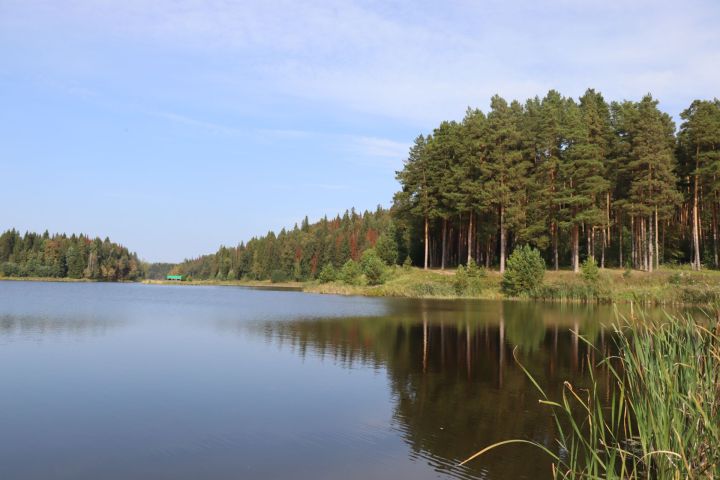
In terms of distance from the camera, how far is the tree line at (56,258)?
140750 millimetres

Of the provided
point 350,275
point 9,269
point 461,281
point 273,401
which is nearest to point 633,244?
point 461,281

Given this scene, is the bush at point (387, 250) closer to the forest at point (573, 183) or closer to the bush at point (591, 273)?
the forest at point (573, 183)

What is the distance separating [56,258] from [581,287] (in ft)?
472

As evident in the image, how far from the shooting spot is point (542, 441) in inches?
Result: 397

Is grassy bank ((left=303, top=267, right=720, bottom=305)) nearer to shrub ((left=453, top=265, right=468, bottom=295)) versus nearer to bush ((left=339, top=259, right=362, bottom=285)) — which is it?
shrub ((left=453, top=265, right=468, bottom=295))

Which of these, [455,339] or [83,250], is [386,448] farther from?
[83,250]

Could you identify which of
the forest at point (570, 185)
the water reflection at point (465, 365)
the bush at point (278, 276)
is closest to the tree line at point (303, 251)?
the bush at point (278, 276)

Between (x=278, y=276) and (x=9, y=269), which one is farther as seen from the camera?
(x=278, y=276)

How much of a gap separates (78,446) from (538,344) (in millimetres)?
18173

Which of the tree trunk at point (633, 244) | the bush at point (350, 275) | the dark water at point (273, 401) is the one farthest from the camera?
the bush at point (350, 275)

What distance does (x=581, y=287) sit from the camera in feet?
157

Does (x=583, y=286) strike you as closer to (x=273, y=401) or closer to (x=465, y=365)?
(x=465, y=365)

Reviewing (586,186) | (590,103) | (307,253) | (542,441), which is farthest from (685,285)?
(307,253)

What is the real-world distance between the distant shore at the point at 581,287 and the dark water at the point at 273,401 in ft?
65.8
